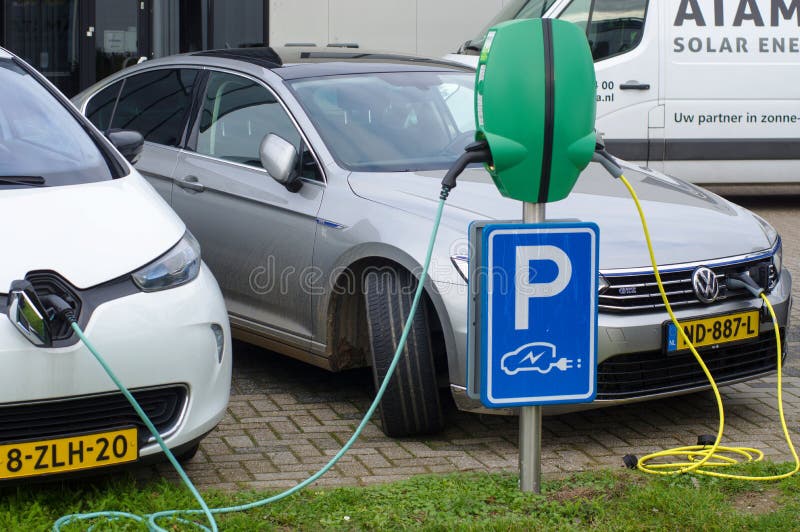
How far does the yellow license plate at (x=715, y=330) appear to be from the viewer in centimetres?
479

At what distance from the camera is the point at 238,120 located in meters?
6.05

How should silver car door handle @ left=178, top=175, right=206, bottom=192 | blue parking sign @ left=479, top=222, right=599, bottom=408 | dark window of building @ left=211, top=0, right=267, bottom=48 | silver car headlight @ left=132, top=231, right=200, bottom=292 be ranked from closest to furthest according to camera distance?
blue parking sign @ left=479, top=222, right=599, bottom=408 → silver car headlight @ left=132, top=231, right=200, bottom=292 → silver car door handle @ left=178, top=175, right=206, bottom=192 → dark window of building @ left=211, top=0, right=267, bottom=48

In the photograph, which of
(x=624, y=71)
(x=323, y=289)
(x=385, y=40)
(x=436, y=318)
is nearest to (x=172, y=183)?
(x=323, y=289)

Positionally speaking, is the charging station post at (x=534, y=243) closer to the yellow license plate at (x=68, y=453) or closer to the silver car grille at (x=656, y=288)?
the silver car grille at (x=656, y=288)

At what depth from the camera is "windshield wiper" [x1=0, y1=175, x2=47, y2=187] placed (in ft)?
14.6

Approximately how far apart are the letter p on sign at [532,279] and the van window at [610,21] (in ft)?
25.0

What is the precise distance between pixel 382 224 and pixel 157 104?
213 cm

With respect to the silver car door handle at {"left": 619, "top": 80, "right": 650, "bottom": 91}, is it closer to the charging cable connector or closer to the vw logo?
the charging cable connector

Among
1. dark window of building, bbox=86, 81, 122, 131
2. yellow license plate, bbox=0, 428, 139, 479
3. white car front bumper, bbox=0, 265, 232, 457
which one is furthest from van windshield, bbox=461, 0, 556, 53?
yellow license plate, bbox=0, 428, 139, 479

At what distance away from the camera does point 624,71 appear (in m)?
11.1

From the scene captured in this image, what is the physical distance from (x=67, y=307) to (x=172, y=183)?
2.38m

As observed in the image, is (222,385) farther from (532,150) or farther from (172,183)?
(172,183)

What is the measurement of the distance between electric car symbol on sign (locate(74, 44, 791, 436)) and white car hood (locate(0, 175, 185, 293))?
3.04ft

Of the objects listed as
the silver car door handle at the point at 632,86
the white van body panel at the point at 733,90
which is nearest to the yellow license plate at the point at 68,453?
the silver car door handle at the point at 632,86
